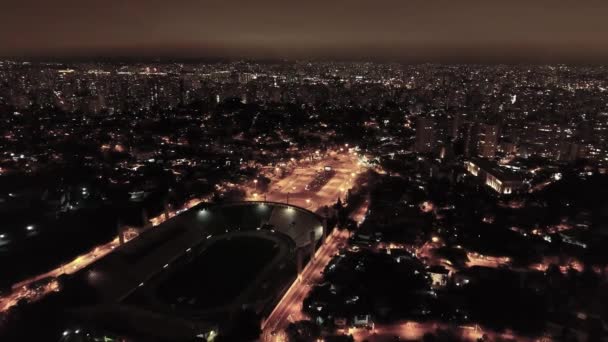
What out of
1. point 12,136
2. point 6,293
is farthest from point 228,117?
point 6,293

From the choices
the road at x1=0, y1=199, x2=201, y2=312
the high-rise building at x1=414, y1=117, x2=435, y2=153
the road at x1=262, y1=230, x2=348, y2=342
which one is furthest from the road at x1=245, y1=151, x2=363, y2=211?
the road at x1=0, y1=199, x2=201, y2=312

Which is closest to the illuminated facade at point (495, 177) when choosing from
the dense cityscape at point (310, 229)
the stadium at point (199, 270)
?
the dense cityscape at point (310, 229)

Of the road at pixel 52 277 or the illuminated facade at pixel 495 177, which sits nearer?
the road at pixel 52 277

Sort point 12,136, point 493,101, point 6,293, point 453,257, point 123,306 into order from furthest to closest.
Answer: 1. point 493,101
2. point 12,136
3. point 453,257
4. point 6,293
5. point 123,306

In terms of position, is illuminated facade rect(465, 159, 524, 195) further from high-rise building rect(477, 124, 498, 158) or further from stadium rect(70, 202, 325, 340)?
stadium rect(70, 202, 325, 340)

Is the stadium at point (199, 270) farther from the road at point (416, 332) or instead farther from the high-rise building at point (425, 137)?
the high-rise building at point (425, 137)

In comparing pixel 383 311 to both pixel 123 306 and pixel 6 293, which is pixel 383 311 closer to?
pixel 123 306
